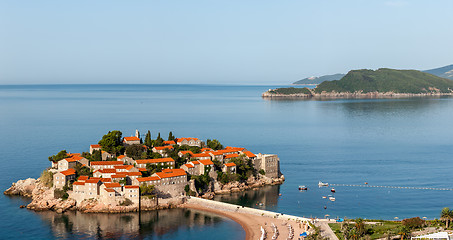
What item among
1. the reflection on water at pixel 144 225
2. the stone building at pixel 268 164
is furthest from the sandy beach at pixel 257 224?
the stone building at pixel 268 164

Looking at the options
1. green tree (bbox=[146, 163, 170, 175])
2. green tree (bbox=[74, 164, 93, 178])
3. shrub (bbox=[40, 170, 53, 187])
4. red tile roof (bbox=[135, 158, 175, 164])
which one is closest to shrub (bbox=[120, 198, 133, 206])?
green tree (bbox=[146, 163, 170, 175])

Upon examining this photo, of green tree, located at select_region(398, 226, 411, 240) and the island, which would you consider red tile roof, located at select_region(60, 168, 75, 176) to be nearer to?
the island

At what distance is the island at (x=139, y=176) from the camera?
76.1 metres

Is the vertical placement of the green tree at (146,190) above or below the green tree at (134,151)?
below

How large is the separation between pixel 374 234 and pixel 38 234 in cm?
4595

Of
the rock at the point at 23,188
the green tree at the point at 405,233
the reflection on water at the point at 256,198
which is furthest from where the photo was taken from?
the rock at the point at 23,188

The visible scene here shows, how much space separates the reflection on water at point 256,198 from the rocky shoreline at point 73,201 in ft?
6.98

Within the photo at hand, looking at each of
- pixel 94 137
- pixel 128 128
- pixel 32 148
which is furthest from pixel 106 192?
pixel 128 128

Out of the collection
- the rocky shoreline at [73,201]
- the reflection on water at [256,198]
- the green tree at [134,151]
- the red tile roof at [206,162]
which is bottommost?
the reflection on water at [256,198]

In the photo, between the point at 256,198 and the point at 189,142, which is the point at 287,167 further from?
the point at 256,198

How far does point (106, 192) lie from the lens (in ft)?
247

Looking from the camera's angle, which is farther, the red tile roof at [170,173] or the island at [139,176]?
the red tile roof at [170,173]

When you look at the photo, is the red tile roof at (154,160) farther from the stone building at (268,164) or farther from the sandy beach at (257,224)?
the stone building at (268,164)

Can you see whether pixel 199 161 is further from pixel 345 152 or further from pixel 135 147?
pixel 345 152
